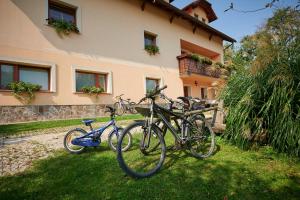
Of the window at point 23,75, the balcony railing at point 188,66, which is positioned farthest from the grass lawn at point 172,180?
the balcony railing at point 188,66

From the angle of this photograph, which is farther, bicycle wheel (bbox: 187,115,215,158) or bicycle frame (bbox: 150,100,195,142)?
bicycle wheel (bbox: 187,115,215,158)

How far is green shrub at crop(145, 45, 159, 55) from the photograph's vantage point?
13.1m

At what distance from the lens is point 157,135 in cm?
272

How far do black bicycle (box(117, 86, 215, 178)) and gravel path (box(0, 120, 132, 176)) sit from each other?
5.44 feet

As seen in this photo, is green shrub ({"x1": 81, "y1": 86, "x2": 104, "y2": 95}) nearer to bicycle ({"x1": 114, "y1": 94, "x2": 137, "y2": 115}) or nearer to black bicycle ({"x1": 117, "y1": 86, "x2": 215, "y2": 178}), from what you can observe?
bicycle ({"x1": 114, "y1": 94, "x2": 137, "y2": 115})

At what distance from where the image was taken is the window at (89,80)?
9.92 metres

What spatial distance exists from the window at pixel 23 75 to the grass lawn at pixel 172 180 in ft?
20.6

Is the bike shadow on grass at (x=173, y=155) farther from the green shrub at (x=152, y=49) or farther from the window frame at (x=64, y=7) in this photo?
the green shrub at (x=152, y=49)

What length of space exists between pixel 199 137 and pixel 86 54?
8473mm

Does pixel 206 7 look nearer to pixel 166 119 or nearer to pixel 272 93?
pixel 272 93

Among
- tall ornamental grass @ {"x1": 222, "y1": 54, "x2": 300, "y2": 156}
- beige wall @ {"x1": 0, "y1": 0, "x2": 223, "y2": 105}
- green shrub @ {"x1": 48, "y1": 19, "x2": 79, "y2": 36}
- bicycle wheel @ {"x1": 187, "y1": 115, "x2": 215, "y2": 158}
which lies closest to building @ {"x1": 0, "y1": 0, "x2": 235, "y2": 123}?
beige wall @ {"x1": 0, "y1": 0, "x2": 223, "y2": 105}

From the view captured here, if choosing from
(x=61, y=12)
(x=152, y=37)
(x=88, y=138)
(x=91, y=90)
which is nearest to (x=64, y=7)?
(x=61, y=12)

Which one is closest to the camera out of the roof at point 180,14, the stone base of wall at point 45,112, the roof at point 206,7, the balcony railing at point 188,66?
the stone base of wall at point 45,112

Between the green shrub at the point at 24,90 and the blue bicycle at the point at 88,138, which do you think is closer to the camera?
the blue bicycle at the point at 88,138
